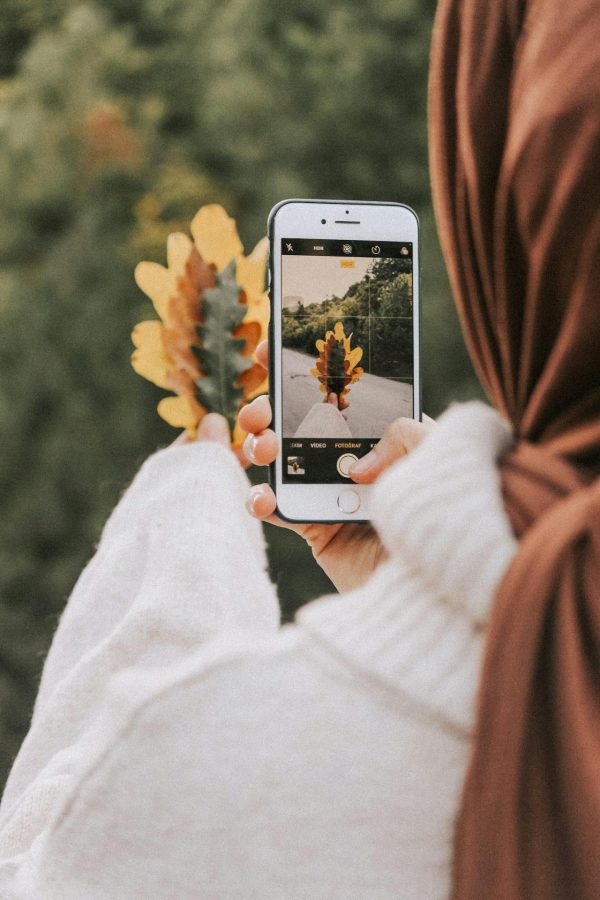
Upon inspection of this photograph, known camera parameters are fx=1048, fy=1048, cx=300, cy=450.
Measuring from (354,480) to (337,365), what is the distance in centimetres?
7

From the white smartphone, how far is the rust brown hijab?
275 millimetres

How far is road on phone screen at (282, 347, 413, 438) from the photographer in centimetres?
64

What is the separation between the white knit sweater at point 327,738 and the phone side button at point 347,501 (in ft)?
0.97

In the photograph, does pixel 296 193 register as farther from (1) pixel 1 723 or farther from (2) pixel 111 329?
(1) pixel 1 723

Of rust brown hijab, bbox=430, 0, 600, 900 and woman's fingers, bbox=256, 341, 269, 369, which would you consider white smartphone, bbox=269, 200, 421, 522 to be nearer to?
woman's fingers, bbox=256, 341, 269, 369

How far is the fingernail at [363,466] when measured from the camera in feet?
2.10

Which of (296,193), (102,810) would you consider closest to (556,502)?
(102,810)

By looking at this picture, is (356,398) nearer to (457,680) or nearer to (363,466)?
(363,466)

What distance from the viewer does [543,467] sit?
0.33 m

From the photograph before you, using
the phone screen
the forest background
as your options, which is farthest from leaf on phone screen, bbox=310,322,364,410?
the forest background

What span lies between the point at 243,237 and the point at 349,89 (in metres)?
0.46

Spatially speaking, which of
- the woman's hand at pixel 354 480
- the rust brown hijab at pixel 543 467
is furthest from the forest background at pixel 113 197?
the rust brown hijab at pixel 543 467

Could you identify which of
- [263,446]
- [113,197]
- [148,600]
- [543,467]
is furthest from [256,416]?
[113,197]

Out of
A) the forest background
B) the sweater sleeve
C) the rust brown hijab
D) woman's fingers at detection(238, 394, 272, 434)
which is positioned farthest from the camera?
the forest background
